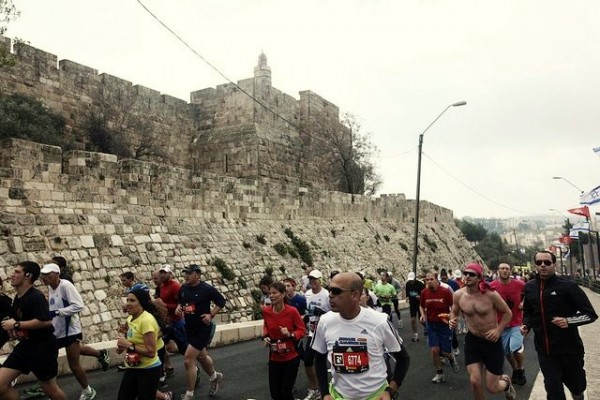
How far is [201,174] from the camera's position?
14.5 m

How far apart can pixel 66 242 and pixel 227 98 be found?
45.7 feet

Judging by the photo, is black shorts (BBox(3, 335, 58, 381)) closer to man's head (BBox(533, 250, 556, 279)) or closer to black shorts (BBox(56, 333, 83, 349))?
black shorts (BBox(56, 333, 83, 349))

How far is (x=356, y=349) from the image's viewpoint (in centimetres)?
326

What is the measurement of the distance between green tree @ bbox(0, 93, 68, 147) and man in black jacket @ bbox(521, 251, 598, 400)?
45.9 ft

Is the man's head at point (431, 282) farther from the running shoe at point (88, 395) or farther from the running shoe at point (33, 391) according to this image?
the running shoe at point (33, 391)

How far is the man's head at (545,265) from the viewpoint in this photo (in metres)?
5.07

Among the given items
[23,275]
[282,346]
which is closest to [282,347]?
[282,346]

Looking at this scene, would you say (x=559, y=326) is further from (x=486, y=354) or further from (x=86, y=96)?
(x=86, y=96)

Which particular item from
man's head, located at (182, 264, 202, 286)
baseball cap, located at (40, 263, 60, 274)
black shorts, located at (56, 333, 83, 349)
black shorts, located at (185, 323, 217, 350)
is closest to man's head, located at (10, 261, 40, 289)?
baseball cap, located at (40, 263, 60, 274)

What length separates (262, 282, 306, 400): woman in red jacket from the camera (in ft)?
17.1

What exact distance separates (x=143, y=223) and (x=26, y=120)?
6.05 metres

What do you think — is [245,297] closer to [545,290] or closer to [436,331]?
[436,331]

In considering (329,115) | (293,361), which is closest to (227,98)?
(329,115)

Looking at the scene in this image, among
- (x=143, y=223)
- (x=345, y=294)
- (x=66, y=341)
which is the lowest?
(x=66, y=341)
